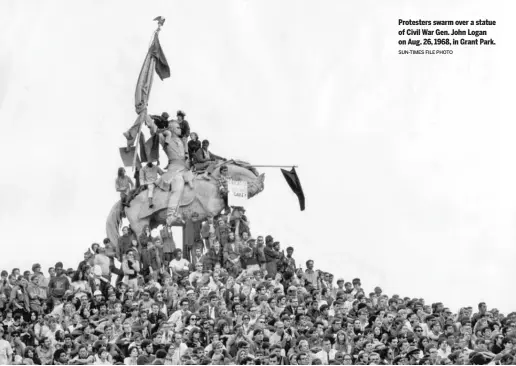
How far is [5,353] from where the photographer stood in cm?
6188

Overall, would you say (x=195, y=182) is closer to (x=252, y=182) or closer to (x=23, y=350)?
(x=252, y=182)

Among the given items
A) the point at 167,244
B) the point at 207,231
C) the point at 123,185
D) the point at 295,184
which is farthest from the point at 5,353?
the point at 295,184

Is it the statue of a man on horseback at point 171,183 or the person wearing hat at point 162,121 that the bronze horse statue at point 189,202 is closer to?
the statue of a man on horseback at point 171,183

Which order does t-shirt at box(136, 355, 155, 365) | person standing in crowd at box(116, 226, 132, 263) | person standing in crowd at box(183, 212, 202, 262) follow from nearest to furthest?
1. t-shirt at box(136, 355, 155, 365)
2. person standing in crowd at box(116, 226, 132, 263)
3. person standing in crowd at box(183, 212, 202, 262)

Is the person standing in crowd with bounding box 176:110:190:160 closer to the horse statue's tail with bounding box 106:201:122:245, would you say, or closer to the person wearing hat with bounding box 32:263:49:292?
the horse statue's tail with bounding box 106:201:122:245

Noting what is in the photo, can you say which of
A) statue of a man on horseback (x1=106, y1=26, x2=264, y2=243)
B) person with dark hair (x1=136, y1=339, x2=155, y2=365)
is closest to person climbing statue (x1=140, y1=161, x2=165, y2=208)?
statue of a man on horseback (x1=106, y1=26, x2=264, y2=243)

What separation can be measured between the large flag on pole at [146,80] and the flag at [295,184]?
404cm

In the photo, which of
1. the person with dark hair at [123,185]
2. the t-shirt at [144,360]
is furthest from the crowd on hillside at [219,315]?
the person with dark hair at [123,185]

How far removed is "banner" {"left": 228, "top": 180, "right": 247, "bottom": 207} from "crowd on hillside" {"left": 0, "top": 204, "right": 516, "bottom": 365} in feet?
3.02

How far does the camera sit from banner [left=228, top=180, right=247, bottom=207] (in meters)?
73.5

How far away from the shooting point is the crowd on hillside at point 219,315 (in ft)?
201

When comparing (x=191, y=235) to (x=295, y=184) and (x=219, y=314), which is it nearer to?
(x=295, y=184)

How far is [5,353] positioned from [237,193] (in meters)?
13.4

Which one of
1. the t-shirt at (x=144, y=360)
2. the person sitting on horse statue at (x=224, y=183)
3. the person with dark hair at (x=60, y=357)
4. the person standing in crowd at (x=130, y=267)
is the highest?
the person sitting on horse statue at (x=224, y=183)
